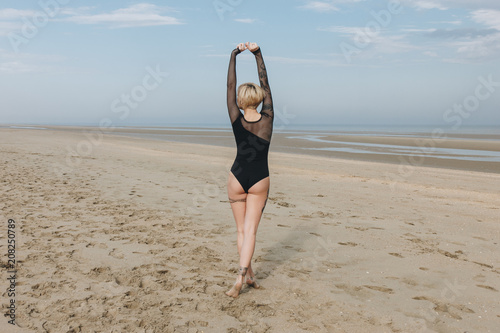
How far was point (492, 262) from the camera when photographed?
5.04 m

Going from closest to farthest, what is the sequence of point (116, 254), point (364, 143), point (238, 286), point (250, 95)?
1. point (250, 95)
2. point (238, 286)
3. point (116, 254)
4. point (364, 143)

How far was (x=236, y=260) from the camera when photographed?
486 cm

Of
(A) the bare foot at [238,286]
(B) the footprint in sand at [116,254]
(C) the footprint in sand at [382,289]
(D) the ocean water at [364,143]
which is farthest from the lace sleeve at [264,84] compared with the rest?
(D) the ocean water at [364,143]

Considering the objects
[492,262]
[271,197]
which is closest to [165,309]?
[492,262]

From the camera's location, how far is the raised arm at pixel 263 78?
372 centimetres

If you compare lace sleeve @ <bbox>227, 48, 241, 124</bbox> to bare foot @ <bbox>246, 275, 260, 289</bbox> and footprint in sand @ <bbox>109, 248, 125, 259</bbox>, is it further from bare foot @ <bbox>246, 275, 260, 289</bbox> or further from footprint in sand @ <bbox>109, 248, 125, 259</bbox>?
footprint in sand @ <bbox>109, 248, 125, 259</bbox>

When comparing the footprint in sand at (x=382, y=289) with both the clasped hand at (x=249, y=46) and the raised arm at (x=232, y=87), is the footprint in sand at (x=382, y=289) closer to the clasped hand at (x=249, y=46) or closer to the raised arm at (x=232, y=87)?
the raised arm at (x=232, y=87)

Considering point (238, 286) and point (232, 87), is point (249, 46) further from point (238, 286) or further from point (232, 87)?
point (238, 286)

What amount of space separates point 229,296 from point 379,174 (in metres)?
10.8

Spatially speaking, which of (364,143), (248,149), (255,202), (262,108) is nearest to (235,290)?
(255,202)

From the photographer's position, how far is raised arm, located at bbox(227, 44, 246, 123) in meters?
3.68

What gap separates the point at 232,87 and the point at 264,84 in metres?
0.32

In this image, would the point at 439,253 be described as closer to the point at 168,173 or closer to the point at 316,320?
the point at 316,320

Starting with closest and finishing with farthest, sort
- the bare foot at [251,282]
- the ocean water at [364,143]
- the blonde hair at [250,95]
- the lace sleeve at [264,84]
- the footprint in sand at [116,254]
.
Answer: the blonde hair at [250,95] → the lace sleeve at [264,84] → the bare foot at [251,282] → the footprint in sand at [116,254] → the ocean water at [364,143]
